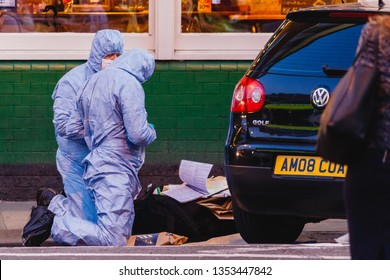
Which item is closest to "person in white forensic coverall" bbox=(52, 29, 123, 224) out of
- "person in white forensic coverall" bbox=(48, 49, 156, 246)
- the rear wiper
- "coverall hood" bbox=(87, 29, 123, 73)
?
"coverall hood" bbox=(87, 29, 123, 73)

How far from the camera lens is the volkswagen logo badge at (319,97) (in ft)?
23.5

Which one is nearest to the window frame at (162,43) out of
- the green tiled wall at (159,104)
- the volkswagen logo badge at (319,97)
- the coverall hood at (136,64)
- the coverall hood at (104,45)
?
the green tiled wall at (159,104)

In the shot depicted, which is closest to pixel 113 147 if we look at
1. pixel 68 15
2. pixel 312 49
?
pixel 312 49

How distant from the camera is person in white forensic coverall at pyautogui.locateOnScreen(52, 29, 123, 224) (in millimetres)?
8961

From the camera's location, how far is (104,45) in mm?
8961

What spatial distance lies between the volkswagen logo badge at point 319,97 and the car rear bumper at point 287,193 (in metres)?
0.45

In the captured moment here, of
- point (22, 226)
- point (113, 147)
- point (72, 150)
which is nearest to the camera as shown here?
point (113, 147)

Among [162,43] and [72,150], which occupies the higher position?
[162,43]

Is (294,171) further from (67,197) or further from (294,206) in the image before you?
(67,197)

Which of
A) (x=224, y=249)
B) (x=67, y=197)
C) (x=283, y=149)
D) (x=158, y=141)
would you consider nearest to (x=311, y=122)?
(x=283, y=149)

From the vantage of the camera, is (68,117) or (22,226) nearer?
(68,117)

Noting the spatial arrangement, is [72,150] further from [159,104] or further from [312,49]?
[312,49]

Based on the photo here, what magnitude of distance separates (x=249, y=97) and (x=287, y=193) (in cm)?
66

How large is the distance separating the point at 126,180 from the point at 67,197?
91cm
